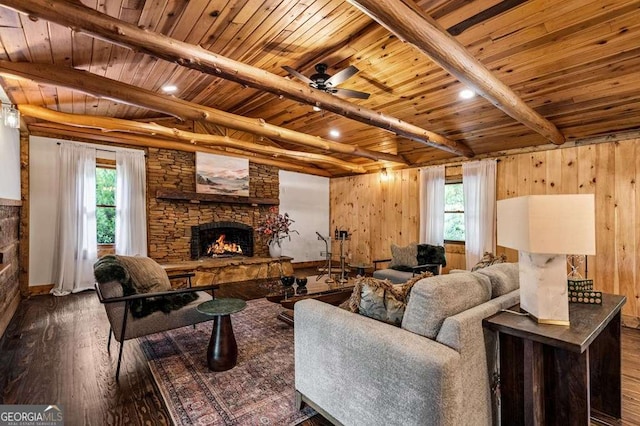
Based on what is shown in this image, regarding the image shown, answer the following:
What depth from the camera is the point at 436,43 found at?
6.97ft

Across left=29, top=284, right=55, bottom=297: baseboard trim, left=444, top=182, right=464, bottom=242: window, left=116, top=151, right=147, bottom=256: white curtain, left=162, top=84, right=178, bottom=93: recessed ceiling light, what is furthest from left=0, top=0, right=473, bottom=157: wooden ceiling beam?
left=29, top=284, right=55, bottom=297: baseboard trim

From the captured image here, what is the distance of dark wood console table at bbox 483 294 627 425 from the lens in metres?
1.45

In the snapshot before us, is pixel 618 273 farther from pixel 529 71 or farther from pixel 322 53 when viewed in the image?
pixel 322 53

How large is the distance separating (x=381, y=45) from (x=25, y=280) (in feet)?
19.6

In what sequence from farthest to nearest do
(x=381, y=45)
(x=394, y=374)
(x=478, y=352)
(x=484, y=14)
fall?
1. (x=381, y=45)
2. (x=484, y=14)
3. (x=478, y=352)
4. (x=394, y=374)

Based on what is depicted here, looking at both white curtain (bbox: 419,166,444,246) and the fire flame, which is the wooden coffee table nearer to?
white curtain (bbox: 419,166,444,246)

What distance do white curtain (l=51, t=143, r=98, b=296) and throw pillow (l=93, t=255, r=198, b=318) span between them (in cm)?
273

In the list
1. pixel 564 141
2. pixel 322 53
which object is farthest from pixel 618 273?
pixel 322 53

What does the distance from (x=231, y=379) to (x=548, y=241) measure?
2.38 m

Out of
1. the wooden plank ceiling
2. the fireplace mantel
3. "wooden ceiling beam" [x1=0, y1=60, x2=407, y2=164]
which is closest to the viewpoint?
the wooden plank ceiling

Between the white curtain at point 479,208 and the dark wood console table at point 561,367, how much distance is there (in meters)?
3.23

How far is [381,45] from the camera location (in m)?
3.08

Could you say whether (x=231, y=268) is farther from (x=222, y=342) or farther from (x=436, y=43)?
(x=436, y=43)

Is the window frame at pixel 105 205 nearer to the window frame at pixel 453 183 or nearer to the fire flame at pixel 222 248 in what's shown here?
the fire flame at pixel 222 248
